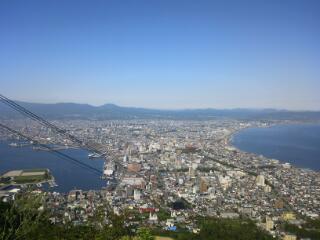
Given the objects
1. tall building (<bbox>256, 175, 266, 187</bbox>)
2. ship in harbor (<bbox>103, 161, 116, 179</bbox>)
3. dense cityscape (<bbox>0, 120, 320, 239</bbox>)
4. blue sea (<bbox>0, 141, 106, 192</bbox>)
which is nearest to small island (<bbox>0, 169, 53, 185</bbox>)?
dense cityscape (<bbox>0, 120, 320, 239</bbox>)

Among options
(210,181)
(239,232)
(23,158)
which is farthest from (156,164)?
(239,232)

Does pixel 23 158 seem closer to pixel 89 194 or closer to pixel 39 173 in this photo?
pixel 39 173

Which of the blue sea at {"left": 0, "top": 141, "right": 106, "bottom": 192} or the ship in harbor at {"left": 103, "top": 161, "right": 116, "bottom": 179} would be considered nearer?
the blue sea at {"left": 0, "top": 141, "right": 106, "bottom": 192}

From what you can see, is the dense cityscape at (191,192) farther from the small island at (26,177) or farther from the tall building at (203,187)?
the small island at (26,177)

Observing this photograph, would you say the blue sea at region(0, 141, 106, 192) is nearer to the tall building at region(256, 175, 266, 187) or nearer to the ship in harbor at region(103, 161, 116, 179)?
the ship in harbor at region(103, 161, 116, 179)

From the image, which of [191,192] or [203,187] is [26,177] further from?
[203,187]

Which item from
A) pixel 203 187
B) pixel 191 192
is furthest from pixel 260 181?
pixel 191 192

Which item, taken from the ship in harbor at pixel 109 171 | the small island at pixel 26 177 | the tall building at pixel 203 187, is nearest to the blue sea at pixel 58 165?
the ship in harbor at pixel 109 171

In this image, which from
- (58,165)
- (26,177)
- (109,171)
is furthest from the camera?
(58,165)
